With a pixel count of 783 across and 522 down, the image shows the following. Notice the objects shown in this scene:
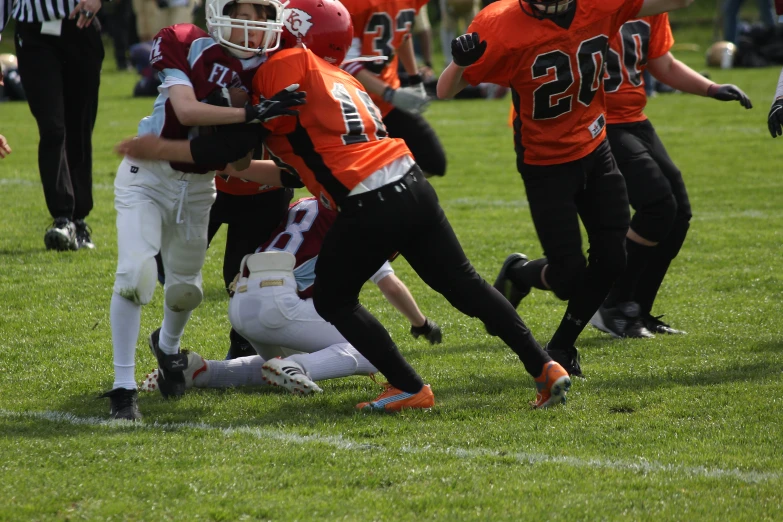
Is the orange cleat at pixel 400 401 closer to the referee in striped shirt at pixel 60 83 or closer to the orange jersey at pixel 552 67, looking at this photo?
the orange jersey at pixel 552 67

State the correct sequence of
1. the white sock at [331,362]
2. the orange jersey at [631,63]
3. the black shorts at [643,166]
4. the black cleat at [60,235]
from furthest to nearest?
the black cleat at [60,235] → the orange jersey at [631,63] → the black shorts at [643,166] → the white sock at [331,362]

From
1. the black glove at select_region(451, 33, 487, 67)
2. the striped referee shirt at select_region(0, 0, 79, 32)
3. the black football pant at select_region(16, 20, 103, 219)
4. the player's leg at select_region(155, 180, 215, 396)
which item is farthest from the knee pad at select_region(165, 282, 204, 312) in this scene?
the striped referee shirt at select_region(0, 0, 79, 32)

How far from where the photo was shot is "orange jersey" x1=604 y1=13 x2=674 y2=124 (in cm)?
533

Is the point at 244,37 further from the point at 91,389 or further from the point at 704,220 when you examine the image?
the point at 704,220

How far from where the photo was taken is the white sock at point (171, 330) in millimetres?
4387

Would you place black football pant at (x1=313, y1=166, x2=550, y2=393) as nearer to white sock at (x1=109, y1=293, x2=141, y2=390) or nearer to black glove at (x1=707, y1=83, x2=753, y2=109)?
white sock at (x1=109, y1=293, x2=141, y2=390)

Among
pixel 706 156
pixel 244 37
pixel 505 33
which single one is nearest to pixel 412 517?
pixel 244 37

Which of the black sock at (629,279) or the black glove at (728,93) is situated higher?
the black glove at (728,93)

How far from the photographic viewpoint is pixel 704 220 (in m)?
8.31

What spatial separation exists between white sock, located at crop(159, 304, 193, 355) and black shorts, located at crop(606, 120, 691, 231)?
221 centimetres

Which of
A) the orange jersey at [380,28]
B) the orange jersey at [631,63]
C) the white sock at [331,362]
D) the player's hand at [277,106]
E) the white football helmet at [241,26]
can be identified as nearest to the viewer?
the player's hand at [277,106]

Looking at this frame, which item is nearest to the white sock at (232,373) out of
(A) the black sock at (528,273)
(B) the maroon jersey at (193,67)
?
(B) the maroon jersey at (193,67)

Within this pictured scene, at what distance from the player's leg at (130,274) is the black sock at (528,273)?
183 cm

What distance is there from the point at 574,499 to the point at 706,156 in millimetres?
8587
